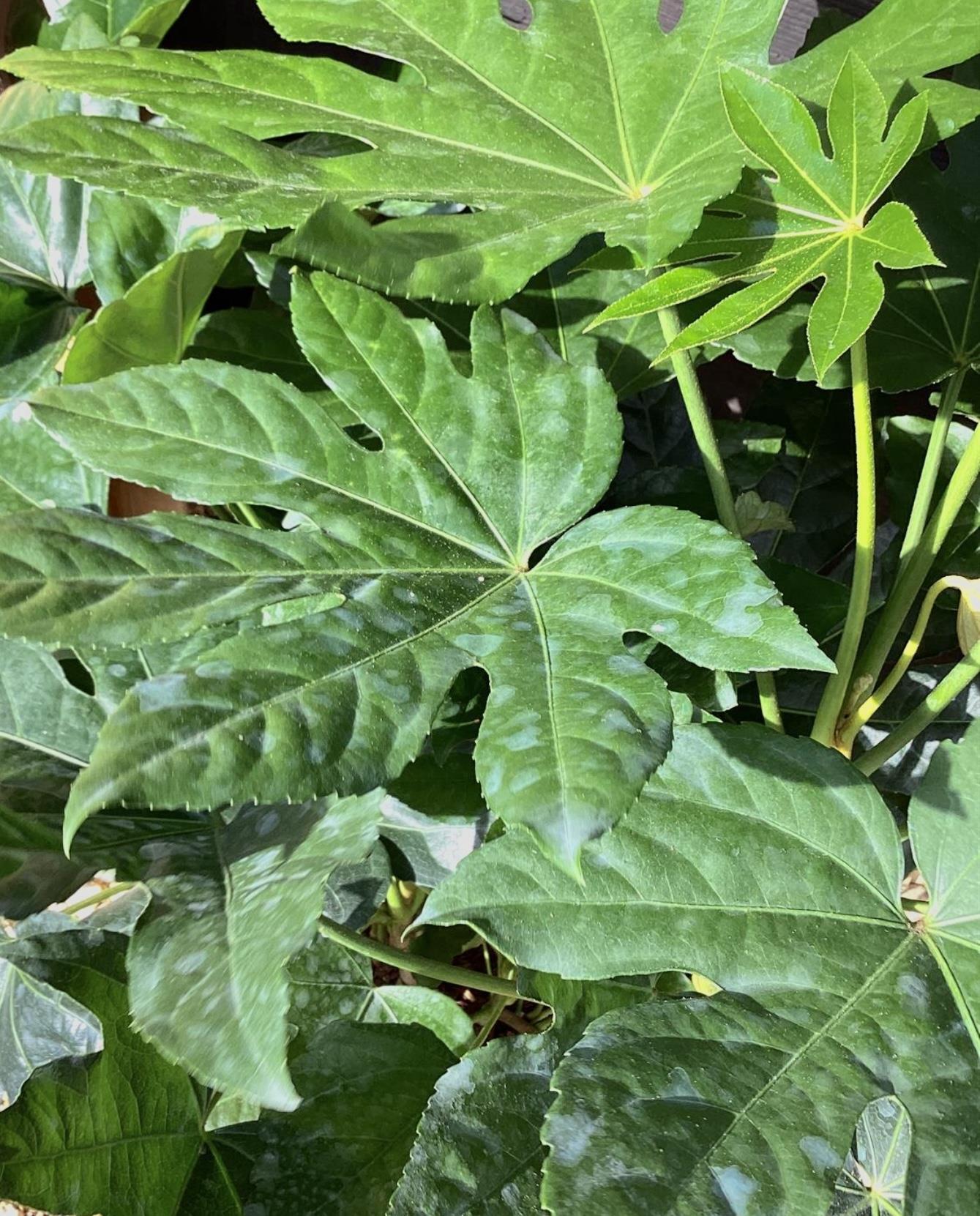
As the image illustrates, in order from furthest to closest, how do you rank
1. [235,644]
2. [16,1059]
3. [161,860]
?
[16,1059], [161,860], [235,644]

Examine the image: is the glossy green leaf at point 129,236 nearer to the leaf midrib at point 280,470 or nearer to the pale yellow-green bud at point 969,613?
the leaf midrib at point 280,470

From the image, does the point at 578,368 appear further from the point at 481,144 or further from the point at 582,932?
the point at 582,932

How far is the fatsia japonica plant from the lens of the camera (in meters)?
0.43

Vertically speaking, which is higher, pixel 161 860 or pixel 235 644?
pixel 235 644

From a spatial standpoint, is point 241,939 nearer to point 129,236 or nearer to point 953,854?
point 953,854

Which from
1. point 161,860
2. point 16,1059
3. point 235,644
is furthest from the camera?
point 16,1059

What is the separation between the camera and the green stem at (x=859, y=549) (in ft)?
1.77

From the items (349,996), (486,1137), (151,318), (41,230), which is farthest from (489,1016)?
(41,230)

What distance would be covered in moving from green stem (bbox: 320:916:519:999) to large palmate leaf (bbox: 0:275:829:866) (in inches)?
9.1

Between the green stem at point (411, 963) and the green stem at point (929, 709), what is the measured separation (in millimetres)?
287

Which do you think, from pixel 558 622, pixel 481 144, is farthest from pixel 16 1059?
pixel 481 144

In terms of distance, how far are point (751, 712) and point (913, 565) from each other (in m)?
0.18

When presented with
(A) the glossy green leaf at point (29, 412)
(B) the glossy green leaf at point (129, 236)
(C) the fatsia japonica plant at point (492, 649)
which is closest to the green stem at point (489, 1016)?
(C) the fatsia japonica plant at point (492, 649)

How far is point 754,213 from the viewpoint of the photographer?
0.57 metres
